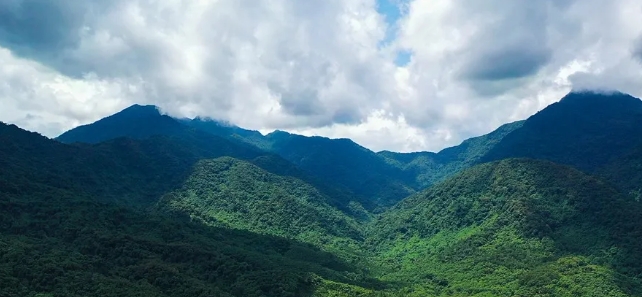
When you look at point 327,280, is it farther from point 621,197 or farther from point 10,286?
point 621,197

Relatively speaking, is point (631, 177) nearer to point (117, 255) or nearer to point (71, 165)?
point (117, 255)

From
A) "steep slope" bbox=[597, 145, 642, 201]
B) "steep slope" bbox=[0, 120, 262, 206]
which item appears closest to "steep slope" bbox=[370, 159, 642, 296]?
"steep slope" bbox=[597, 145, 642, 201]

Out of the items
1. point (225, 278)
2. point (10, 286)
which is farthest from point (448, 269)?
point (10, 286)

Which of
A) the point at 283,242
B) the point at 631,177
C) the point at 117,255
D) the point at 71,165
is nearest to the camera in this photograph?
the point at 117,255

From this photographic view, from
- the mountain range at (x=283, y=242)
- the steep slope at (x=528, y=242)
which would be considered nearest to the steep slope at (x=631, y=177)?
the mountain range at (x=283, y=242)

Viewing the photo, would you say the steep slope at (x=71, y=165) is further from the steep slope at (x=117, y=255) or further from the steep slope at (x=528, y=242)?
the steep slope at (x=528, y=242)

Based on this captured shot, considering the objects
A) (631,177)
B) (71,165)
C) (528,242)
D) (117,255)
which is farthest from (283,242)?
(631,177)
